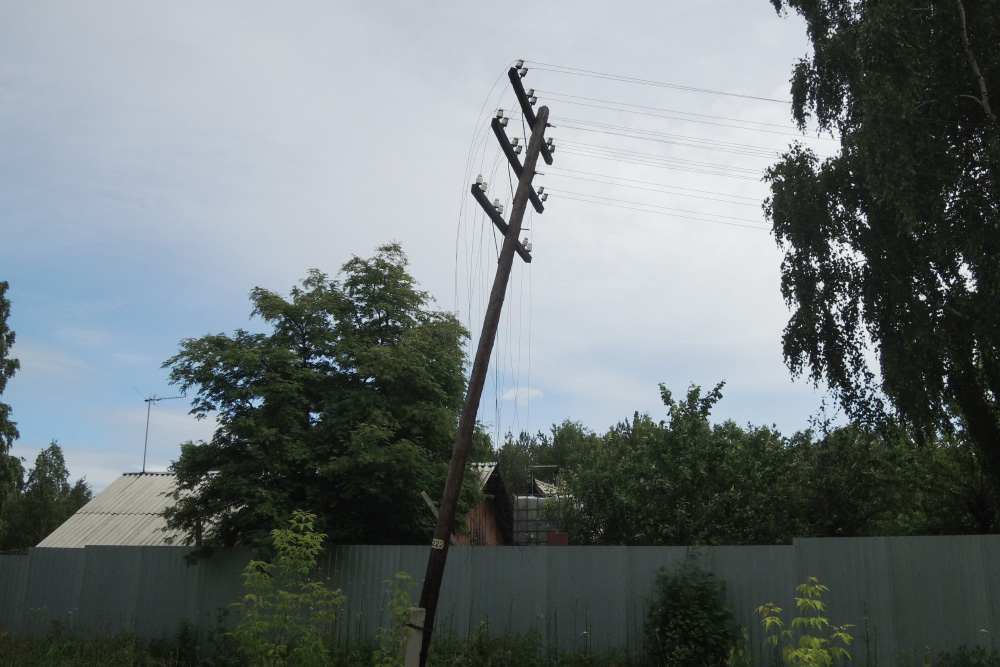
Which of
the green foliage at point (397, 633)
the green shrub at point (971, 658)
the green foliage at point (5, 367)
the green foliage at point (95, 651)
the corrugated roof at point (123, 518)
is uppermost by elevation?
the green foliage at point (5, 367)

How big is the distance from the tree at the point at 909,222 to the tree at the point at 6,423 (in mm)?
27305

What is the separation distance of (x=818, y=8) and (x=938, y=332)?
754 cm

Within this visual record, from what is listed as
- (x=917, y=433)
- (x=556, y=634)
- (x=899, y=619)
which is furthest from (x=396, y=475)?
(x=917, y=433)

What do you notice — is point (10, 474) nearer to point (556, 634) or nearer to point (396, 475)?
point (396, 475)

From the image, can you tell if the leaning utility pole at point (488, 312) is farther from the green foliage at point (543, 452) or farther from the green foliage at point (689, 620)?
the green foliage at point (543, 452)

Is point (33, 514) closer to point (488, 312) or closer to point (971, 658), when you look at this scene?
point (488, 312)

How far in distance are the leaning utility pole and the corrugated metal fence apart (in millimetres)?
2891

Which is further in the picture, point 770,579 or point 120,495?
point 120,495

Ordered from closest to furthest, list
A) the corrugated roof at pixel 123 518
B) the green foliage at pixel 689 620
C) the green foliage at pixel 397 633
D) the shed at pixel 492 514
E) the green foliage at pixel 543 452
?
1. the green foliage at pixel 397 633
2. the green foliage at pixel 689 620
3. the shed at pixel 492 514
4. the corrugated roof at pixel 123 518
5. the green foliage at pixel 543 452

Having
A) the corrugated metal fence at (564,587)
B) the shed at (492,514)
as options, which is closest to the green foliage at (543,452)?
the shed at (492,514)

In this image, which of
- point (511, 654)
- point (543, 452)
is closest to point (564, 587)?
point (511, 654)

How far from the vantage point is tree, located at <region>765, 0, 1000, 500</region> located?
12.8 meters

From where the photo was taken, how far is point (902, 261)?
46.3 feet

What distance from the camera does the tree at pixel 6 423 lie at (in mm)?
28109
